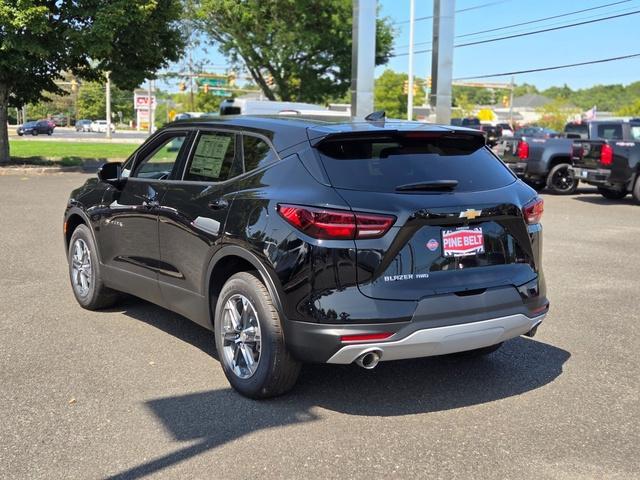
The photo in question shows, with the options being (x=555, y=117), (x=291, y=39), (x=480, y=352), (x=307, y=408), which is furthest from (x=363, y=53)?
(x=555, y=117)

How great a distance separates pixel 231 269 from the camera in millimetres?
4531

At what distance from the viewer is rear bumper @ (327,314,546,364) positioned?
3799mm

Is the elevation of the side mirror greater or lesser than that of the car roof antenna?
lesser

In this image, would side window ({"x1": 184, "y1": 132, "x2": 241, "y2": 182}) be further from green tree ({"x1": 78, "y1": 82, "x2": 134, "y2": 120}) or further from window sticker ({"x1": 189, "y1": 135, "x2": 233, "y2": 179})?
green tree ({"x1": 78, "y1": 82, "x2": 134, "y2": 120})

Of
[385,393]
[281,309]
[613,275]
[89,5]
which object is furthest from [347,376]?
[89,5]

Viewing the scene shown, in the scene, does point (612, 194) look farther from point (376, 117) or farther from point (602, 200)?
point (376, 117)

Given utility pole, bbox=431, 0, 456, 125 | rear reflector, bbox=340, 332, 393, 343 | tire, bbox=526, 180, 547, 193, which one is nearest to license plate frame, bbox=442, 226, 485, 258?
rear reflector, bbox=340, 332, 393, 343

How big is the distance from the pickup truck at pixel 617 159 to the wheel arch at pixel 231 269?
13301 mm

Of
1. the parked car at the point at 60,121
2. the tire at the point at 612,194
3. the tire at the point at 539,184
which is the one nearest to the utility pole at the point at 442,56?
the tire at the point at 539,184

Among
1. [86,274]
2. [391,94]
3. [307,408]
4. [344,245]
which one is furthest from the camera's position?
[391,94]

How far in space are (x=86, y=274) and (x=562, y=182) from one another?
15.0 meters

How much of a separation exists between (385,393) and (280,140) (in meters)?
1.74

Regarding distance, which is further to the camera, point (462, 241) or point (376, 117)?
point (376, 117)

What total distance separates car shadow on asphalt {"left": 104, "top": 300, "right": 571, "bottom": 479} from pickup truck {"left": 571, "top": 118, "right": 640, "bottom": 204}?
37.8 ft
